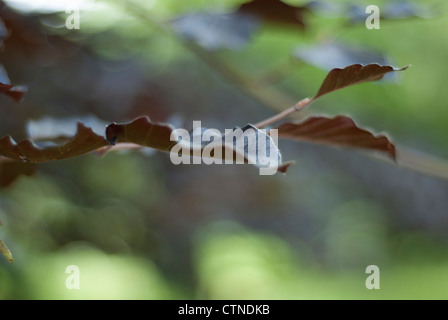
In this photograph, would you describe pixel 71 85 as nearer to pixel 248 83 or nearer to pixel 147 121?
pixel 248 83

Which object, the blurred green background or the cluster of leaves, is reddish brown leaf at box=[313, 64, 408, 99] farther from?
the blurred green background

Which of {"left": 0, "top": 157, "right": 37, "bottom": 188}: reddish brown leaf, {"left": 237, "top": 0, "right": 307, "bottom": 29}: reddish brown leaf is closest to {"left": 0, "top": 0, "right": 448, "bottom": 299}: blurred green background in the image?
{"left": 237, "top": 0, "right": 307, "bottom": 29}: reddish brown leaf

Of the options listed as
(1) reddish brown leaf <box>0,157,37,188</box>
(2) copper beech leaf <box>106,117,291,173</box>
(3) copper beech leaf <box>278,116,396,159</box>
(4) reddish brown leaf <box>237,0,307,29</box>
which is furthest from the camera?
(4) reddish brown leaf <box>237,0,307,29</box>

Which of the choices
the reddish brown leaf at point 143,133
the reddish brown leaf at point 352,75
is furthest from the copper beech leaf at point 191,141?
the reddish brown leaf at point 352,75

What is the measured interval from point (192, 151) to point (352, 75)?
0.18 m

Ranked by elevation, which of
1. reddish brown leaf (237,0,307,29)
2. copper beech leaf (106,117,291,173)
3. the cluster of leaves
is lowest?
copper beech leaf (106,117,291,173)

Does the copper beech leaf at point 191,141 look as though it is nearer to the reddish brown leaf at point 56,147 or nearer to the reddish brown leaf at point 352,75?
the reddish brown leaf at point 56,147

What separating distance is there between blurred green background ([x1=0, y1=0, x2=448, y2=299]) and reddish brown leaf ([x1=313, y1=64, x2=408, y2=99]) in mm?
294

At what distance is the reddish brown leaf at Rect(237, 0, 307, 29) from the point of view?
2.64 ft

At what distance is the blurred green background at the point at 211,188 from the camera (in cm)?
126

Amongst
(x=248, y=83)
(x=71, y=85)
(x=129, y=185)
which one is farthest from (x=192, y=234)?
(x=248, y=83)

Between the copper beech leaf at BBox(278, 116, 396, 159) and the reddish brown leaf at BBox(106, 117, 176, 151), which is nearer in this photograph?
the reddish brown leaf at BBox(106, 117, 176, 151)

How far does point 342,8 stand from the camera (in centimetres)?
77

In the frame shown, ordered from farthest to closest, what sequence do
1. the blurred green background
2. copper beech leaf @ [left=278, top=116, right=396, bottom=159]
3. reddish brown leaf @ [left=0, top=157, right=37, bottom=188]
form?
1. the blurred green background
2. reddish brown leaf @ [left=0, top=157, right=37, bottom=188]
3. copper beech leaf @ [left=278, top=116, right=396, bottom=159]
